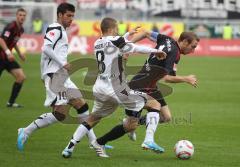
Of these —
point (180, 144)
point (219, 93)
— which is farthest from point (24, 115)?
point (219, 93)

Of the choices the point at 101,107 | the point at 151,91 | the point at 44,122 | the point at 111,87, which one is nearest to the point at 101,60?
the point at 111,87

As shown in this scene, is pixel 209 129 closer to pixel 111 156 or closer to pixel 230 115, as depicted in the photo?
pixel 230 115

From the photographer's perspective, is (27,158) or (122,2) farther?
(122,2)

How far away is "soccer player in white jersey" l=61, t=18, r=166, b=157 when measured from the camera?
A: 32.7ft

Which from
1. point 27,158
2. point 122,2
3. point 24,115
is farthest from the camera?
point 122,2

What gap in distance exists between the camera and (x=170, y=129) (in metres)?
13.7

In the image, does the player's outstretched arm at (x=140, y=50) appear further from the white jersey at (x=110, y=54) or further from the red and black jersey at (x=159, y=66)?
the red and black jersey at (x=159, y=66)

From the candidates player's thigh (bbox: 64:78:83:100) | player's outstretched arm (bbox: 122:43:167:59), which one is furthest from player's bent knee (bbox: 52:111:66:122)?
player's outstretched arm (bbox: 122:43:167:59)

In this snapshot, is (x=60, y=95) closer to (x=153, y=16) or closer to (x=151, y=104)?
(x=151, y=104)

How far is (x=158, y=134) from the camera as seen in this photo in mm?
13000

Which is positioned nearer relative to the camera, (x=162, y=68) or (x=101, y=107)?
(x=101, y=107)

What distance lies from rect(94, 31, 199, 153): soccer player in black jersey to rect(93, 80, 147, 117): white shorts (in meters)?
0.43

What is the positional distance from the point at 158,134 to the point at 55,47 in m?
3.31

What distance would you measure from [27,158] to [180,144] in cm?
241
